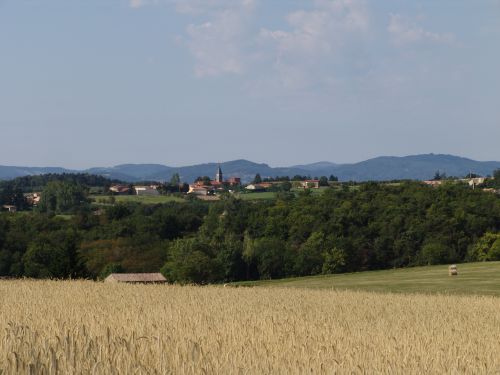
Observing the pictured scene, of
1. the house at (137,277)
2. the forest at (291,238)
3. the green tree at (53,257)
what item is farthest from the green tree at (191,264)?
the green tree at (53,257)

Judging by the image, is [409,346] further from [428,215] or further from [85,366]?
[428,215]

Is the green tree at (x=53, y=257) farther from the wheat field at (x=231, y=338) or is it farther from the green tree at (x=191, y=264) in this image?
the wheat field at (x=231, y=338)

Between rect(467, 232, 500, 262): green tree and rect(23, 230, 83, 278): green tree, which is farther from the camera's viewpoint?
rect(467, 232, 500, 262): green tree

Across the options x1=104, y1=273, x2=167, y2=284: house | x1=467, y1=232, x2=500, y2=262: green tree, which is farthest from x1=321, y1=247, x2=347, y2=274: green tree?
x1=104, y1=273, x2=167, y2=284: house

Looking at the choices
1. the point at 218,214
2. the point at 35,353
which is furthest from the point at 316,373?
the point at 218,214

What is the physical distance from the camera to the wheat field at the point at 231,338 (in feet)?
26.2

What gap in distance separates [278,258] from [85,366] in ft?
308

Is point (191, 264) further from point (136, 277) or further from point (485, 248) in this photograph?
point (485, 248)

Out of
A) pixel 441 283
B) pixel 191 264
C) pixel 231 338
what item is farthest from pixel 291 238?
pixel 231 338

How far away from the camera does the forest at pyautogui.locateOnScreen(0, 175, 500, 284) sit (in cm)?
9662

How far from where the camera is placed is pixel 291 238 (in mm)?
109562

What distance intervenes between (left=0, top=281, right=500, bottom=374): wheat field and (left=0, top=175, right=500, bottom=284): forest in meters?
69.4

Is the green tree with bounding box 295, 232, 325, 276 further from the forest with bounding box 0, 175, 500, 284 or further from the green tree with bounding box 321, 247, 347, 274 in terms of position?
the green tree with bounding box 321, 247, 347, 274

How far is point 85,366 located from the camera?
7.80 m
